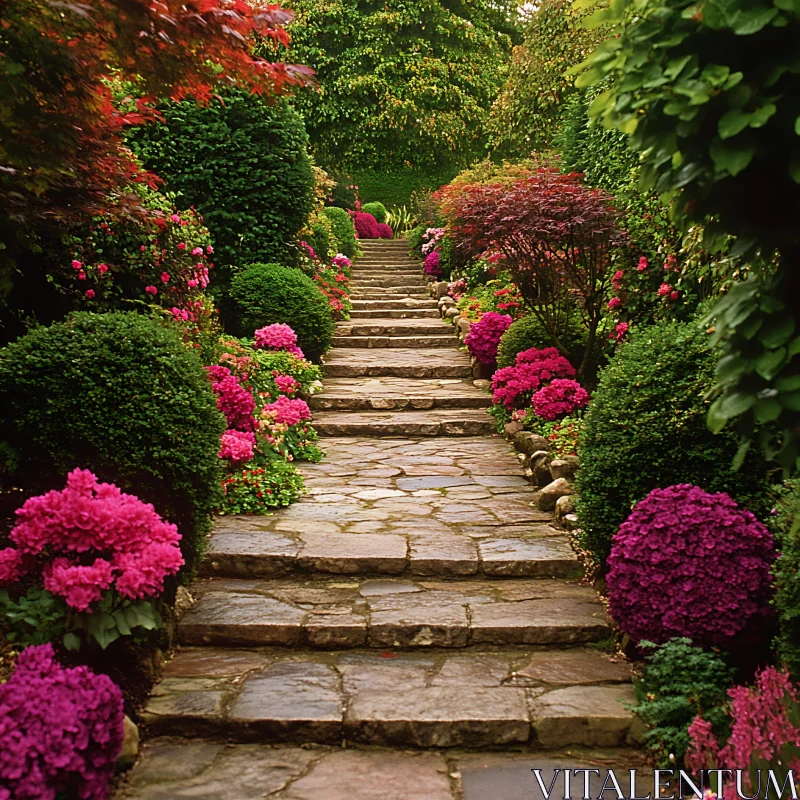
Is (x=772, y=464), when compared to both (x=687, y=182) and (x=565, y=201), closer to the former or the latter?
(x=687, y=182)

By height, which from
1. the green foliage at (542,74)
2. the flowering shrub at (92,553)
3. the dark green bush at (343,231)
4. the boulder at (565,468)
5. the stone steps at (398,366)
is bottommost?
the stone steps at (398,366)

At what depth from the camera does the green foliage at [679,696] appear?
11.1 feet

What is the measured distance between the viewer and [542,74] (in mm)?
13320

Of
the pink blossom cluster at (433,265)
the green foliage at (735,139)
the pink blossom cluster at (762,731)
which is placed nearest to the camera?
the green foliage at (735,139)

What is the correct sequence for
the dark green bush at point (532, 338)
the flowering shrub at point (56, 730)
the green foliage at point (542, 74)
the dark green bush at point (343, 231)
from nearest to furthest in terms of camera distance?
the flowering shrub at point (56, 730) → the dark green bush at point (532, 338) → the green foliage at point (542, 74) → the dark green bush at point (343, 231)

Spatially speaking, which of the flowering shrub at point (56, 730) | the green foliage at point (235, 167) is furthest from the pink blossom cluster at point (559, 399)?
the flowering shrub at point (56, 730)

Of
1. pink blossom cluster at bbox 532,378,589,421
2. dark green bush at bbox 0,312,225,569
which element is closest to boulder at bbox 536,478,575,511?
pink blossom cluster at bbox 532,378,589,421

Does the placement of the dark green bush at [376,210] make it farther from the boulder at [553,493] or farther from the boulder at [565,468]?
the boulder at [553,493]

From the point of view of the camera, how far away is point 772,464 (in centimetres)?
416

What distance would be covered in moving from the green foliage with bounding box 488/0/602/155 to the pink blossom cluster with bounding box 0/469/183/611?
1051 centimetres

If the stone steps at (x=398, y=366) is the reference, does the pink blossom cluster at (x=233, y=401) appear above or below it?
above

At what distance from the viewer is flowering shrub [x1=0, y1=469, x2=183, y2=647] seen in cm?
333

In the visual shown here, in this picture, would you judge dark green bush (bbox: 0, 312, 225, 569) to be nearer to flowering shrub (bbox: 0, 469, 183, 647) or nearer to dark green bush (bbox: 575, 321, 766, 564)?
flowering shrub (bbox: 0, 469, 183, 647)

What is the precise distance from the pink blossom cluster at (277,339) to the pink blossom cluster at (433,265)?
5.95m
